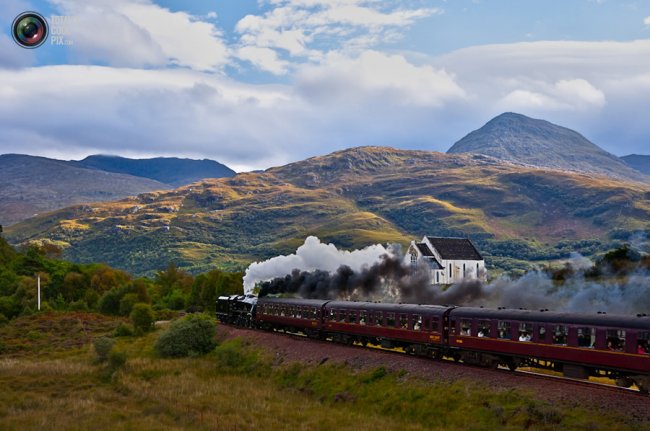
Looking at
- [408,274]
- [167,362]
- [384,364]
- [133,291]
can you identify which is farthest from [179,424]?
[133,291]

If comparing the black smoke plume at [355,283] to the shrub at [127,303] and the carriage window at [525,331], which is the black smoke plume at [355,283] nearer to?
the carriage window at [525,331]

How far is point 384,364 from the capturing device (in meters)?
42.9

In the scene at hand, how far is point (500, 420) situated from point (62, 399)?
97.0 feet

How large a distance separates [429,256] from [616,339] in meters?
101

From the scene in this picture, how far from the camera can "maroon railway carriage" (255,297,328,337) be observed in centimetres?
5634

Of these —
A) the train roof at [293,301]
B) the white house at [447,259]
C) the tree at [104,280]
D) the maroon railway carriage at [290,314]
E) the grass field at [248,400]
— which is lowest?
the grass field at [248,400]

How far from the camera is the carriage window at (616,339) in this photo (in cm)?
3039

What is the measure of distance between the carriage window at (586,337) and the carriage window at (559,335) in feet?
2.94

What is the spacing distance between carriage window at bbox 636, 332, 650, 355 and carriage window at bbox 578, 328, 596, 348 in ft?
7.97

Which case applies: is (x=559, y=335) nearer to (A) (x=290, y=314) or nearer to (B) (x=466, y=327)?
(B) (x=466, y=327)

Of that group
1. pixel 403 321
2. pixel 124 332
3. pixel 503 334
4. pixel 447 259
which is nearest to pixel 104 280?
pixel 124 332

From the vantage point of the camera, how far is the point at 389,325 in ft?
152

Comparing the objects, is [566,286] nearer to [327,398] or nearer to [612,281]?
[612,281]

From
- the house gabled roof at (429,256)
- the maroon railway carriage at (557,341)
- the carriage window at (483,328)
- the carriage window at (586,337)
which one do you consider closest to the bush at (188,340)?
the maroon railway carriage at (557,341)
